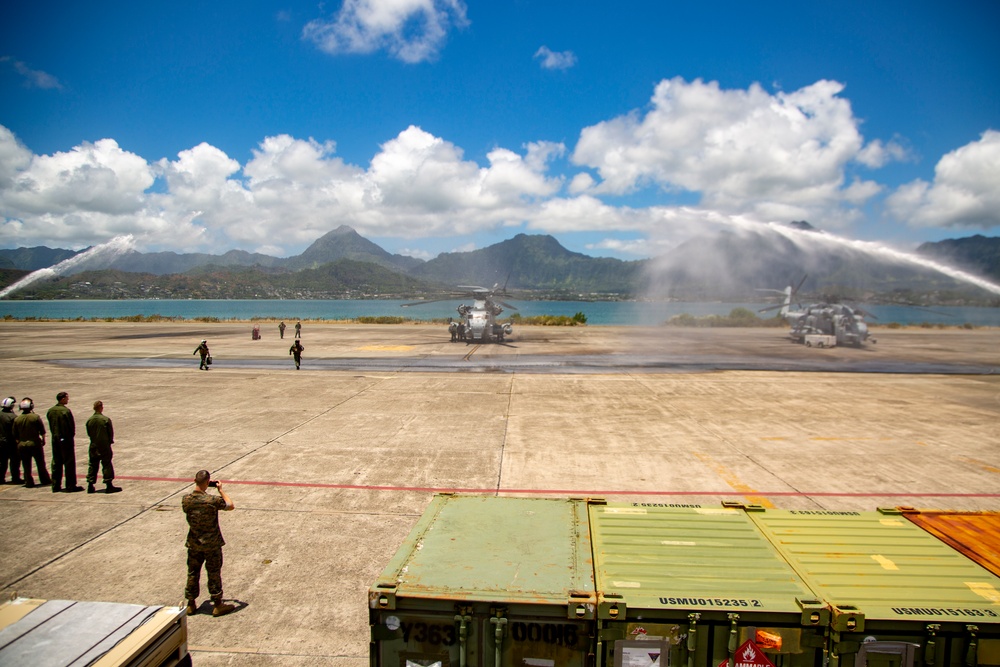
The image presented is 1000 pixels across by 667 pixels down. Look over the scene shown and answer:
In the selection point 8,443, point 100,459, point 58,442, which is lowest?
point 100,459

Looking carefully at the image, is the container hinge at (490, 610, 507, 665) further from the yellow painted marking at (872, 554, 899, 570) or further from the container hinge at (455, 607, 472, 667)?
the yellow painted marking at (872, 554, 899, 570)

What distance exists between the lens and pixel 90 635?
3.60 metres

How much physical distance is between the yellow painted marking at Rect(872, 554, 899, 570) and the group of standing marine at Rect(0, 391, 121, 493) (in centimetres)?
1129

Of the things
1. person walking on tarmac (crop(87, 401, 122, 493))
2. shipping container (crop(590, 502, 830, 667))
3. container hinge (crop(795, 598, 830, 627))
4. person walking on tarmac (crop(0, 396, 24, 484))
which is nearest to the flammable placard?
shipping container (crop(590, 502, 830, 667))

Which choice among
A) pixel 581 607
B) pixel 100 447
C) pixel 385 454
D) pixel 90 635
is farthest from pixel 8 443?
pixel 581 607

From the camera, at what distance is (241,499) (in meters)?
9.95

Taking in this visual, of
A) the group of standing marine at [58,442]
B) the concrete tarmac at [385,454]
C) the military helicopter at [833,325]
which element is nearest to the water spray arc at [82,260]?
the concrete tarmac at [385,454]

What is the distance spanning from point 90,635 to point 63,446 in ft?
28.0

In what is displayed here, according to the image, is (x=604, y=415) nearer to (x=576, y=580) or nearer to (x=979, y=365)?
(x=576, y=580)

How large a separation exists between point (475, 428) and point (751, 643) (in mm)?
11301

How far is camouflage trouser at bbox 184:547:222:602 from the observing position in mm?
6457

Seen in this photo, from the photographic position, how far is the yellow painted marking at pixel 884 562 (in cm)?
446

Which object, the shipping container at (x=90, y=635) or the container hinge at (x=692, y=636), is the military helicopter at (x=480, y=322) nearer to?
the shipping container at (x=90, y=635)

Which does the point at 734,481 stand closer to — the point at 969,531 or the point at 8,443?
the point at 969,531
